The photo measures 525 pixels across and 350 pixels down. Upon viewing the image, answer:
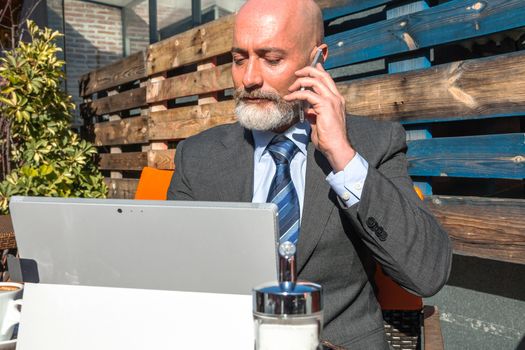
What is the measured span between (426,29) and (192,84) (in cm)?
276

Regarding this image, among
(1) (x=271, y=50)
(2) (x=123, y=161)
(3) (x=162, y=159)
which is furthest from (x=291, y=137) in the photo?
(2) (x=123, y=161)

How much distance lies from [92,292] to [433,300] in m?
2.83

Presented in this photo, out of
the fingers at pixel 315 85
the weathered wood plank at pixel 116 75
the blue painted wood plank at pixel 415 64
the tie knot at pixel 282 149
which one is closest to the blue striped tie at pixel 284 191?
the tie knot at pixel 282 149

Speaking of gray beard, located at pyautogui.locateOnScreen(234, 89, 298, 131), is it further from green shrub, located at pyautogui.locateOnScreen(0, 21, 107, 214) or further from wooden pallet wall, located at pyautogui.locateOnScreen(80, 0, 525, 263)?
green shrub, located at pyautogui.locateOnScreen(0, 21, 107, 214)

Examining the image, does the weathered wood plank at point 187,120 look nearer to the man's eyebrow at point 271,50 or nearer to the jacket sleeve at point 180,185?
the jacket sleeve at point 180,185

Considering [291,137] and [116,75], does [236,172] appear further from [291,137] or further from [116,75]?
[116,75]

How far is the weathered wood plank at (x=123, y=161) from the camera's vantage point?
6805 mm

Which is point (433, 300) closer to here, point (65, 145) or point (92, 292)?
point (92, 292)

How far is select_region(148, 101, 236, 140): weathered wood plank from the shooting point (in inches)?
200

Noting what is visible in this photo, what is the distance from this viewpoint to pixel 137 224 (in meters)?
1.10

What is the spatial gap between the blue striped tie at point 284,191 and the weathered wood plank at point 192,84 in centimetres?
292

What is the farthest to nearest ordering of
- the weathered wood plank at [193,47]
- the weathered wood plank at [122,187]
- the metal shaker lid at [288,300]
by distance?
1. the weathered wood plank at [122,187]
2. the weathered wood plank at [193,47]
3. the metal shaker lid at [288,300]

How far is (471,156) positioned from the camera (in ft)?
10.1

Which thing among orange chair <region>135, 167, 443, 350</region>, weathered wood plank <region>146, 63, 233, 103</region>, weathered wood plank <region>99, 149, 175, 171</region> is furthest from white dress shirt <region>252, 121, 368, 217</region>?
weathered wood plank <region>99, 149, 175, 171</region>
